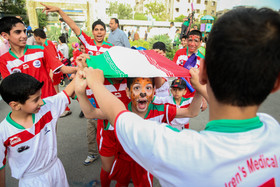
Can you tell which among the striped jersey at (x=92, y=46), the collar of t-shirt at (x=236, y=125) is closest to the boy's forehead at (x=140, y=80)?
the collar of t-shirt at (x=236, y=125)

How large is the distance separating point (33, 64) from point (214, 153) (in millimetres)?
2860

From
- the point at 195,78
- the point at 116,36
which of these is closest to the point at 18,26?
the point at 195,78

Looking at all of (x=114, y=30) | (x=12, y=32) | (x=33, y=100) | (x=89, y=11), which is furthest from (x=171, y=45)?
(x=89, y=11)

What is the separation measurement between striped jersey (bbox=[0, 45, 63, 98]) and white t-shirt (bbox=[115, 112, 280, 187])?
2.55 m

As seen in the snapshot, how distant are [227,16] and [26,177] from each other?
2076 mm

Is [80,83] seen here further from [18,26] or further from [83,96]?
[18,26]

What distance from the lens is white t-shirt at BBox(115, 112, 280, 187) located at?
688mm

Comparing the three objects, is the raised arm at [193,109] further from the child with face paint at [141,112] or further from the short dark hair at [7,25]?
the short dark hair at [7,25]

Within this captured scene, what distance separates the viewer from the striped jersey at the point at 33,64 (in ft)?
8.48

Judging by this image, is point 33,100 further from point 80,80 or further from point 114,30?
point 114,30

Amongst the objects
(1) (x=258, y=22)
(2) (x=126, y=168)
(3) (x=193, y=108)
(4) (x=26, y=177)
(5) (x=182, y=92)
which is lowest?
(2) (x=126, y=168)

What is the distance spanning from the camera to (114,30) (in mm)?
5539

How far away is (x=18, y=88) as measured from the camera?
164 centimetres

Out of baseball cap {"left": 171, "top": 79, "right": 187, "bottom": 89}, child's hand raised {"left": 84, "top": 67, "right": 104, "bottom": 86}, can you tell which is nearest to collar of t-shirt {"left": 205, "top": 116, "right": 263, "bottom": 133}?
child's hand raised {"left": 84, "top": 67, "right": 104, "bottom": 86}
